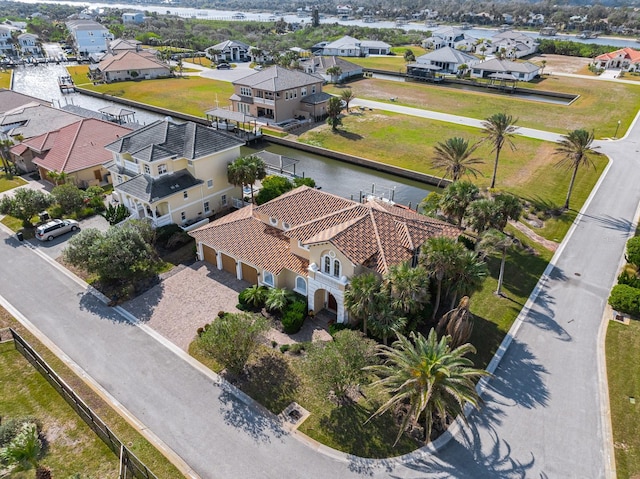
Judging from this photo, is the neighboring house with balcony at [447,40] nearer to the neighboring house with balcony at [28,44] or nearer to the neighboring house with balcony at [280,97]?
the neighboring house with balcony at [280,97]

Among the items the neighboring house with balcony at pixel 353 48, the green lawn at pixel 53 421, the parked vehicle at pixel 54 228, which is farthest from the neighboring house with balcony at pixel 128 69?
the green lawn at pixel 53 421

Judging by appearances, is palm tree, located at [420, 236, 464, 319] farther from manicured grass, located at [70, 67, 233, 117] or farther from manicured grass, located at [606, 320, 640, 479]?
manicured grass, located at [70, 67, 233, 117]

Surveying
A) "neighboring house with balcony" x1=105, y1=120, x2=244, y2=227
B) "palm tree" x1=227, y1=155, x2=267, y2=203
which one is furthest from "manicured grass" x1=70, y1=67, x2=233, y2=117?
"palm tree" x1=227, y1=155, x2=267, y2=203

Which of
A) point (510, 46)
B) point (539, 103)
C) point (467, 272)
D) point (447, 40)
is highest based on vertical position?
point (510, 46)

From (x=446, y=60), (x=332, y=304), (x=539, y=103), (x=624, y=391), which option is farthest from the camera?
(x=446, y=60)

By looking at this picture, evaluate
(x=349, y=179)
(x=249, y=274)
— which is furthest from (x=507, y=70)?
(x=249, y=274)

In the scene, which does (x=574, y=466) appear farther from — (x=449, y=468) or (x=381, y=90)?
(x=381, y=90)

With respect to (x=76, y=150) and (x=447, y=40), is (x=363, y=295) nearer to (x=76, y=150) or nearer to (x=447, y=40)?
(x=76, y=150)
